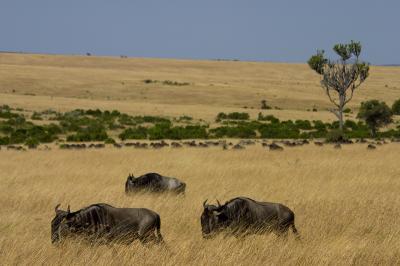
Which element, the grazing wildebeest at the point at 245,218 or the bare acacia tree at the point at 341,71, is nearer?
the grazing wildebeest at the point at 245,218

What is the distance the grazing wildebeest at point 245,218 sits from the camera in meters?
8.43

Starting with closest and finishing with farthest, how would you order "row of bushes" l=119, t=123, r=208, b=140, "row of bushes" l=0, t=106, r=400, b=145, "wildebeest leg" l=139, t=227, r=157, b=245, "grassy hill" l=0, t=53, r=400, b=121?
"wildebeest leg" l=139, t=227, r=157, b=245 → "row of bushes" l=0, t=106, r=400, b=145 → "row of bushes" l=119, t=123, r=208, b=140 → "grassy hill" l=0, t=53, r=400, b=121

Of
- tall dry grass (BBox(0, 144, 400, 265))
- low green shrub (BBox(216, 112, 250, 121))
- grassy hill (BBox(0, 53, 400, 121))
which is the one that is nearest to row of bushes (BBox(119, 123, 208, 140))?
tall dry grass (BBox(0, 144, 400, 265))

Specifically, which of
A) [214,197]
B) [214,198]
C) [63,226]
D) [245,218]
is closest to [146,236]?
[63,226]

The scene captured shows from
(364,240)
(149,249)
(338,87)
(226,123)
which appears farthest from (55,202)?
(226,123)

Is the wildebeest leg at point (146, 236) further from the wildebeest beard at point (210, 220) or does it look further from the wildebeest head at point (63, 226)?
the wildebeest head at point (63, 226)

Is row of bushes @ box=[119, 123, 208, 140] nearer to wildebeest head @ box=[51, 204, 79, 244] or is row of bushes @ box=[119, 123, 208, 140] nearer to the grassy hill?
the grassy hill

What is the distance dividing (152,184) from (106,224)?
5.49 meters

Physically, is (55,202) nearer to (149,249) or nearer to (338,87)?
(149,249)

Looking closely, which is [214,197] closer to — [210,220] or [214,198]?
[214,198]

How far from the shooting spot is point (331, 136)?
120ft

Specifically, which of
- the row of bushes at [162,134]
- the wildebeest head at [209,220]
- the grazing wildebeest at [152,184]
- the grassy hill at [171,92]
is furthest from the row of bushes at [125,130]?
the wildebeest head at [209,220]

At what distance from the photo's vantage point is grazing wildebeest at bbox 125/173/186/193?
13.5m

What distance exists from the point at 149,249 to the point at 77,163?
528 inches
